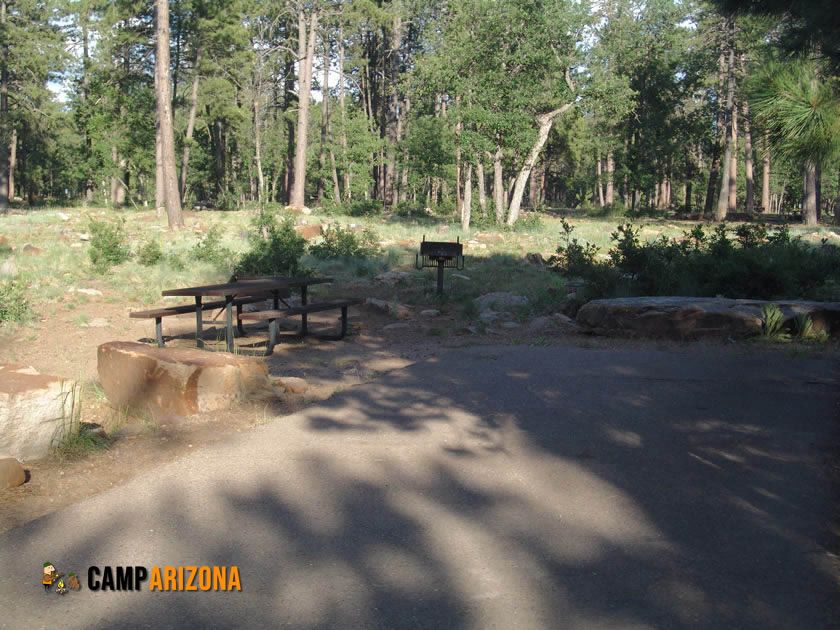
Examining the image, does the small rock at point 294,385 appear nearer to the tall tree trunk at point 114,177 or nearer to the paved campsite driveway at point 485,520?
the paved campsite driveway at point 485,520

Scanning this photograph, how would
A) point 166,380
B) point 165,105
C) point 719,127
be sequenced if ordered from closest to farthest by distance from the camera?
point 166,380 < point 165,105 < point 719,127

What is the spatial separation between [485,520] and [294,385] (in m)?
3.17

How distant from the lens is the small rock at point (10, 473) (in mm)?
4199

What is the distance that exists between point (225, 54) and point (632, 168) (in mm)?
21994

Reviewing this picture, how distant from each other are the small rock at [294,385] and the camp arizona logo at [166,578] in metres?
3.27

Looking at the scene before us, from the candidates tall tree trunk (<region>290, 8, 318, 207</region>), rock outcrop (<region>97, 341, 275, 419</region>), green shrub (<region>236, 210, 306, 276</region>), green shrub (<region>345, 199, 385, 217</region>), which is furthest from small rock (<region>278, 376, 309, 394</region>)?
green shrub (<region>345, 199, 385, 217</region>)

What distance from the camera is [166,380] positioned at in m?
5.59

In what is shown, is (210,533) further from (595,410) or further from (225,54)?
(225,54)

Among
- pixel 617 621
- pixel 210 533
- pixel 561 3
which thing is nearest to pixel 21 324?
pixel 210 533

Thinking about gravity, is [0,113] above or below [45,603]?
above

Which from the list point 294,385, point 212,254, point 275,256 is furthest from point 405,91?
point 294,385

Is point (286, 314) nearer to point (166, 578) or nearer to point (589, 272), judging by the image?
point (589, 272)

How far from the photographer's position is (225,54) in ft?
123

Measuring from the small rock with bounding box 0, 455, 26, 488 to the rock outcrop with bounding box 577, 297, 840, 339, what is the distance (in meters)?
6.72
